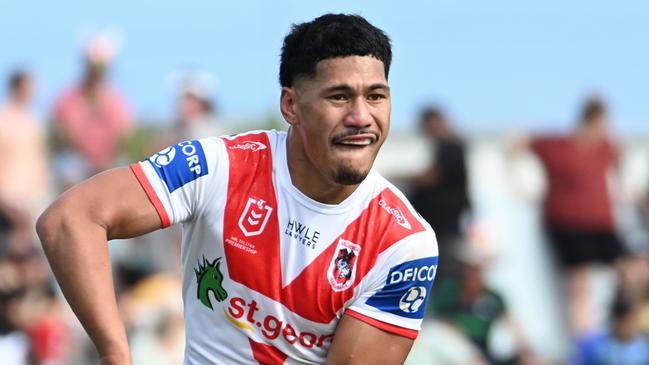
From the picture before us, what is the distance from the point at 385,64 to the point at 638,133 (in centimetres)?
1255

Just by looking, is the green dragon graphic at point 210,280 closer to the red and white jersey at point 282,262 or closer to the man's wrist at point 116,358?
the red and white jersey at point 282,262

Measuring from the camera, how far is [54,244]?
16.1ft

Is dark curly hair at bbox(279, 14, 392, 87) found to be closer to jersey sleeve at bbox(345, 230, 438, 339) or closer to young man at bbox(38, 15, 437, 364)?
young man at bbox(38, 15, 437, 364)

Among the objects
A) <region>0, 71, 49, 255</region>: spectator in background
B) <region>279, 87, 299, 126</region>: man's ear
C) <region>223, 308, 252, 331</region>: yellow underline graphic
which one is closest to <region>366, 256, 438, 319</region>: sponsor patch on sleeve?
<region>223, 308, 252, 331</region>: yellow underline graphic

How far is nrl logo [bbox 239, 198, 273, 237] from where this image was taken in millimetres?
5391

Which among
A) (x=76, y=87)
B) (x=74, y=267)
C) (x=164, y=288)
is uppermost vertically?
(x=74, y=267)

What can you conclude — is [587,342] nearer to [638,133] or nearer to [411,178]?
[411,178]

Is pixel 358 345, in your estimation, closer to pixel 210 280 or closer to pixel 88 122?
pixel 210 280

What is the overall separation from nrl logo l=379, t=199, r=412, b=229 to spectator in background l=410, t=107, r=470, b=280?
261 inches

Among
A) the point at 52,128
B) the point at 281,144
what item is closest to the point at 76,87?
the point at 52,128

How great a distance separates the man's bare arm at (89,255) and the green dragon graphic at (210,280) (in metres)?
0.54

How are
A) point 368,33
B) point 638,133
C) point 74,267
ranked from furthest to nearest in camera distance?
point 638,133 < point 368,33 < point 74,267

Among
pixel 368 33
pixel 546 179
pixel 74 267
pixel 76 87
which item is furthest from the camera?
pixel 546 179

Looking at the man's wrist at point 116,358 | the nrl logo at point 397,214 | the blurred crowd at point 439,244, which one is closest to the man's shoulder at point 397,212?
the nrl logo at point 397,214
